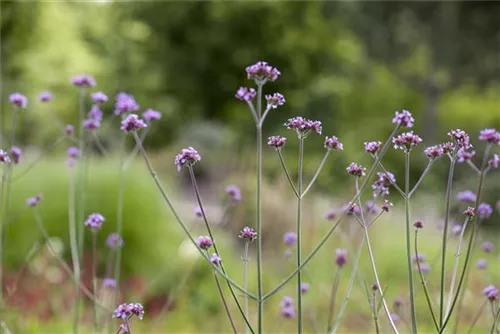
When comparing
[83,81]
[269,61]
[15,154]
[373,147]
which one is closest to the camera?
[373,147]

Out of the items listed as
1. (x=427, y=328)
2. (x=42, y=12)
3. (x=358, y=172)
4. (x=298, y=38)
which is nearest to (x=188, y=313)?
(x=427, y=328)

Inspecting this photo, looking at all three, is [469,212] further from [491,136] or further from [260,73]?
[260,73]

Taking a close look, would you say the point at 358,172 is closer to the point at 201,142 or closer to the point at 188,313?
the point at 188,313

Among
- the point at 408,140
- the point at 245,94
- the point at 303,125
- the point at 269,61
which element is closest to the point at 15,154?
the point at 245,94

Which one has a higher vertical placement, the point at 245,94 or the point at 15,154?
the point at 15,154

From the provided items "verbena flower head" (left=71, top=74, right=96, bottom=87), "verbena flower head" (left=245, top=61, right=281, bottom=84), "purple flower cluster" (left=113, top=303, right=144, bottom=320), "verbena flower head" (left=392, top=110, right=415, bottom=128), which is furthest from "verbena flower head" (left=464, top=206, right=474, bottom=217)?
"verbena flower head" (left=71, top=74, right=96, bottom=87)

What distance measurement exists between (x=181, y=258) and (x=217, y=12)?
19.4 meters

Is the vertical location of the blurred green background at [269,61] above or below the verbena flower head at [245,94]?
above

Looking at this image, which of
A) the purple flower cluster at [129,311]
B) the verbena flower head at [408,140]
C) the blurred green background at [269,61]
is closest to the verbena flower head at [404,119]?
the verbena flower head at [408,140]

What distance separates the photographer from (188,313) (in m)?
5.82

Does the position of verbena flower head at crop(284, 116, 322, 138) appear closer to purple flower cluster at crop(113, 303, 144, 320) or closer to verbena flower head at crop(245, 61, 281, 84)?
verbena flower head at crop(245, 61, 281, 84)

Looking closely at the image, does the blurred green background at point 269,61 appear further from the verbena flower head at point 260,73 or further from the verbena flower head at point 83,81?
the verbena flower head at point 260,73

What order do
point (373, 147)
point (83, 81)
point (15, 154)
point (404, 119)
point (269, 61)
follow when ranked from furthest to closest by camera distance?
point (269, 61), point (83, 81), point (15, 154), point (373, 147), point (404, 119)

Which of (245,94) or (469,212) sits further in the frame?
(469,212)
